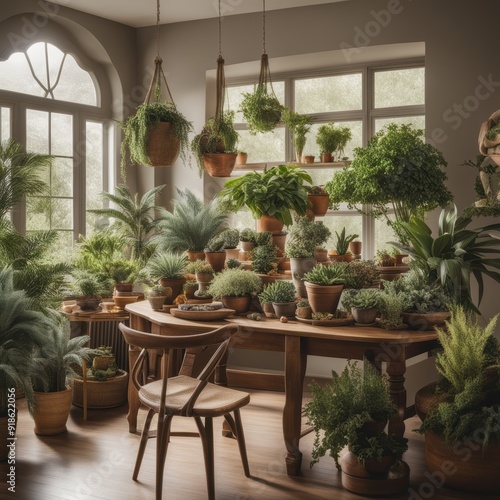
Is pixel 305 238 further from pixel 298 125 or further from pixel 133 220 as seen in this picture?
pixel 133 220

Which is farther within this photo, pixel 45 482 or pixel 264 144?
pixel 264 144

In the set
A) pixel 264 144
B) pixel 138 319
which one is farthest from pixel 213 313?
pixel 264 144

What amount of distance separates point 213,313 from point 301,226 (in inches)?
33.1

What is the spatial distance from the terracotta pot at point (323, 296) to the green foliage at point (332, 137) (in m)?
2.60

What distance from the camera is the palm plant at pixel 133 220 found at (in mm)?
6730

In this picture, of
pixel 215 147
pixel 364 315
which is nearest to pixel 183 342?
pixel 364 315

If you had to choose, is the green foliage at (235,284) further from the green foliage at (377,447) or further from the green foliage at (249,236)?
the green foliage at (377,447)

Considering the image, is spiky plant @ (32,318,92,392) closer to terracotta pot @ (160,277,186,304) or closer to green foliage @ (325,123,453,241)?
terracotta pot @ (160,277,186,304)

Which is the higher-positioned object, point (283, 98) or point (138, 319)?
point (283, 98)

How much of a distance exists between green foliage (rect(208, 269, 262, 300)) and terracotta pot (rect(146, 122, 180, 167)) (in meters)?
1.22

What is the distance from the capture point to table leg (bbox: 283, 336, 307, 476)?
4.09m

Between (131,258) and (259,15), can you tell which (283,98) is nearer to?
(259,15)

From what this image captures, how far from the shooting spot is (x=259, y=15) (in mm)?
6672

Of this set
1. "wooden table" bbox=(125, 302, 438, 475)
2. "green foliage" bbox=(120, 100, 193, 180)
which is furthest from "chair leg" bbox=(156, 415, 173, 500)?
"green foliage" bbox=(120, 100, 193, 180)
